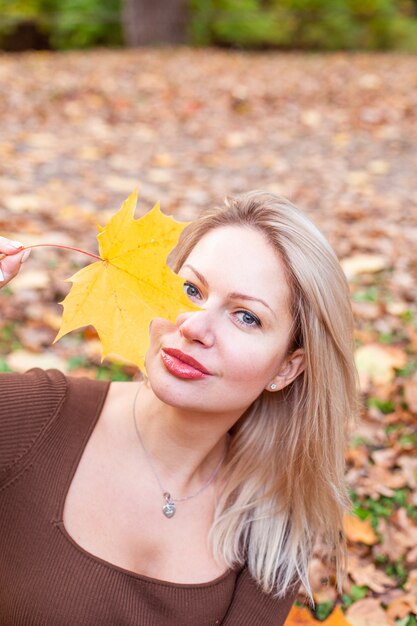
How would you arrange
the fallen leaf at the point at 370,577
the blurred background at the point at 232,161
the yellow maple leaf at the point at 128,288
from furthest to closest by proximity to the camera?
the blurred background at the point at 232,161, the fallen leaf at the point at 370,577, the yellow maple leaf at the point at 128,288

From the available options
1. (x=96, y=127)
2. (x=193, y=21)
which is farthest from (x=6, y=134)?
(x=193, y=21)

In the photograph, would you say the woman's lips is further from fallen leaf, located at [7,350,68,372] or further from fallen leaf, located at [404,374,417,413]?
fallen leaf, located at [404,374,417,413]

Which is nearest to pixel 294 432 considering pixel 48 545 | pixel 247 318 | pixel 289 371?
pixel 289 371

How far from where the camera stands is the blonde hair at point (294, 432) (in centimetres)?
183

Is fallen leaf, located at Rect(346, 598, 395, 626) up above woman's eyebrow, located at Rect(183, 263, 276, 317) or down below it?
below

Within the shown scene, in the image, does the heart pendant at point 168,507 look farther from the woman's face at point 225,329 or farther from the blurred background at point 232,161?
the blurred background at point 232,161

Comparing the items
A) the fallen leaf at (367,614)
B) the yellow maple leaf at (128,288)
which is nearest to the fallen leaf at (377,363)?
the fallen leaf at (367,614)

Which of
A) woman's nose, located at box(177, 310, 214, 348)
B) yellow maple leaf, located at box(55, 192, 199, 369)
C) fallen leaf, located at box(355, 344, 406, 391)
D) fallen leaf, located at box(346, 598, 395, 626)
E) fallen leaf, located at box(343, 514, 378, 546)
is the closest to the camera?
yellow maple leaf, located at box(55, 192, 199, 369)

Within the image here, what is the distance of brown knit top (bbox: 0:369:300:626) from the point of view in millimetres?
1724

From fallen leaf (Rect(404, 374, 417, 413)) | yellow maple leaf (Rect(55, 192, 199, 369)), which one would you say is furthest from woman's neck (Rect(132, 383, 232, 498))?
fallen leaf (Rect(404, 374, 417, 413))

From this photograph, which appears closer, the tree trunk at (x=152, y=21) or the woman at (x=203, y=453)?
the woman at (x=203, y=453)

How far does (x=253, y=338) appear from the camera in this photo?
5.72 ft

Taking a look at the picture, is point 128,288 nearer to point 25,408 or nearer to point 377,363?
point 25,408

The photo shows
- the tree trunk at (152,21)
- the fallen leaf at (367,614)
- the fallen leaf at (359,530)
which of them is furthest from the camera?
the tree trunk at (152,21)
